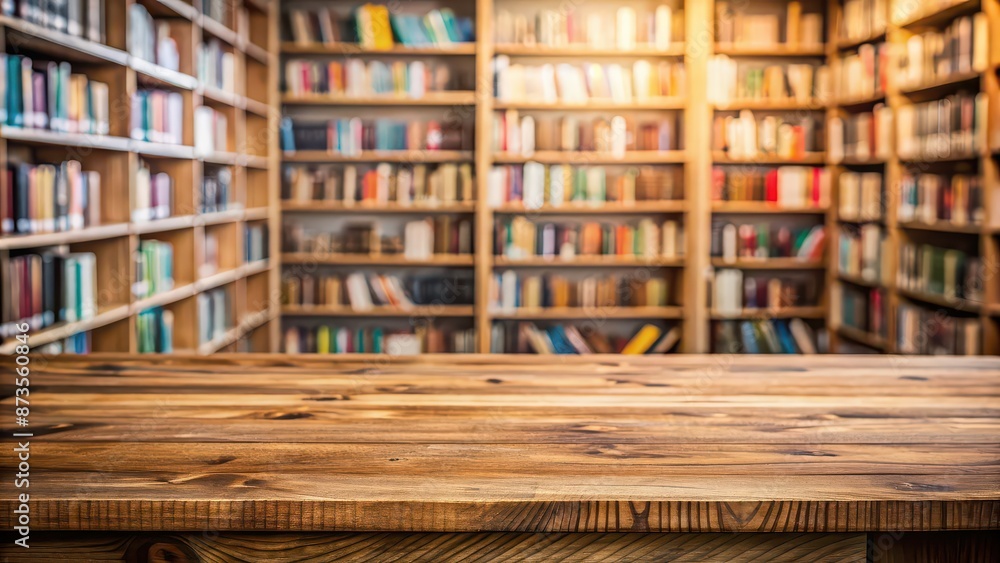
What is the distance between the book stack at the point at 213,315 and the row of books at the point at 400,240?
860mm

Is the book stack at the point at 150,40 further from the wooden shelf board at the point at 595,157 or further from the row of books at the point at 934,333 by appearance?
the row of books at the point at 934,333

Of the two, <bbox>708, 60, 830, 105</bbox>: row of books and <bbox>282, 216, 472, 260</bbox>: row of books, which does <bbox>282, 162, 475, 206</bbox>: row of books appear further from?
<bbox>708, 60, 830, 105</bbox>: row of books

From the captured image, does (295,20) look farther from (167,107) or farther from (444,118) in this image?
(167,107)

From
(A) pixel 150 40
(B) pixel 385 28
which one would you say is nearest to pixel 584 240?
(B) pixel 385 28

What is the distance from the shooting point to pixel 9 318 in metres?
2.91

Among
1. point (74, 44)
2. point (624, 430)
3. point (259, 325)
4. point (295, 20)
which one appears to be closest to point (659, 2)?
point (295, 20)

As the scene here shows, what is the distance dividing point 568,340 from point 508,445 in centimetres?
472

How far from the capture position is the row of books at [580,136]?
5.75m

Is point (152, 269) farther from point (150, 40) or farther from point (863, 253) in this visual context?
point (863, 253)

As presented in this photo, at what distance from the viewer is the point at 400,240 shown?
19.3 feet

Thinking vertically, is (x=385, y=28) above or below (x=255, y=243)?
above

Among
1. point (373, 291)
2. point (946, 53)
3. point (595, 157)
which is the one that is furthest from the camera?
point (373, 291)

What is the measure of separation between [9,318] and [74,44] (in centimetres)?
91

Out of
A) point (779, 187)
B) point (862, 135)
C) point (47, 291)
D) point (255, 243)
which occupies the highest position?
point (862, 135)
